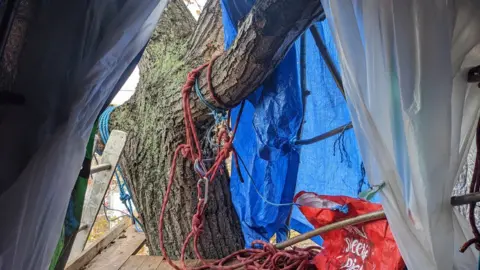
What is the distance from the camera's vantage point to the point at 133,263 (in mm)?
1715

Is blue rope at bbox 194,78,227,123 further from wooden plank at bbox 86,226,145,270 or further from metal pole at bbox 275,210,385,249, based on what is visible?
wooden plank at bbox 86,226,145,270

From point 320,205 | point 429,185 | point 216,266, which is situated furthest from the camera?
point 216,266

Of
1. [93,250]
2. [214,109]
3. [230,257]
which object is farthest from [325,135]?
[93,250]

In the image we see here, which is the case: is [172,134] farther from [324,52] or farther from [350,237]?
[350,237]

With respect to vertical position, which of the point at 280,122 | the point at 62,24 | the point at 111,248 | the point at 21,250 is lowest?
the point at 111,248

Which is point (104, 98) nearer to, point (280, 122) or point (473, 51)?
point (473, 51)

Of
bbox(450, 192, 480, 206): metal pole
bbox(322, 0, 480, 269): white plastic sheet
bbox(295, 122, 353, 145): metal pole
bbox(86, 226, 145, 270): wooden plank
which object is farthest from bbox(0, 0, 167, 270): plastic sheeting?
bbox(86, 226, 145, 270): wooden plank

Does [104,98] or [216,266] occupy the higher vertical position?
[104,98]

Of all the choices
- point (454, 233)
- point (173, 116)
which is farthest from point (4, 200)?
point (173, 116)

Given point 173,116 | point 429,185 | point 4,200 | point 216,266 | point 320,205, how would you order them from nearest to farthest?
point 4,200
point 429,185
point 320,205
point 216,266
point 173,116

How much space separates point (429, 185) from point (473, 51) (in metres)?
0.27

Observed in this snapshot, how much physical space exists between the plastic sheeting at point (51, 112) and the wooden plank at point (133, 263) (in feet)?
3.24

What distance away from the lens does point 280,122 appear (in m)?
1.57

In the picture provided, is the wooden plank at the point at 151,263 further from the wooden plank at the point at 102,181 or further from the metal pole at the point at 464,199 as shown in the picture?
the metal pole at the point at 464,199
